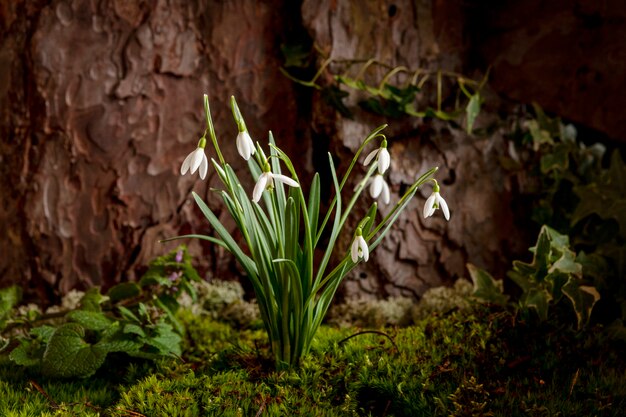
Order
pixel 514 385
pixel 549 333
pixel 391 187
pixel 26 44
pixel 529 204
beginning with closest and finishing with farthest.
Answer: pixel 514 385 → pixel 549 333 → pixel 26 44 → pixel 391 187 → pixel 529 204

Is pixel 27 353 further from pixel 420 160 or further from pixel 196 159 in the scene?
pixel 420 160

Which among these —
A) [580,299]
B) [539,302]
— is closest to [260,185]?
[539,302]

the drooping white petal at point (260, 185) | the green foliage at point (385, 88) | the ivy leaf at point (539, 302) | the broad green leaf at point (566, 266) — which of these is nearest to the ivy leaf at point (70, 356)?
the drooping white petal at point (260, 185)

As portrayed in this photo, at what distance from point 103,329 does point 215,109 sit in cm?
116

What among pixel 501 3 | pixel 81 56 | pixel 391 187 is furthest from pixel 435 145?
pixel 81 56

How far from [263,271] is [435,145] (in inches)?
52.3

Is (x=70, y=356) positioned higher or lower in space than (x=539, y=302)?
lower

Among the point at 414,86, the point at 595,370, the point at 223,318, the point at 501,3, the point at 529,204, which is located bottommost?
the point at 223,318

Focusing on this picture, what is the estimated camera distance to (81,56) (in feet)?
8.59

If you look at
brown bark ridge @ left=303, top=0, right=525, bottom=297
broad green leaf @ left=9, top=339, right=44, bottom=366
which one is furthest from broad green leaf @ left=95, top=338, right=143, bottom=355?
brown bark ridge @ left=303, top=0, right=525, bottom=297

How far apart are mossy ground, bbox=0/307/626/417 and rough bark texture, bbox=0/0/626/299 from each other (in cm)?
67

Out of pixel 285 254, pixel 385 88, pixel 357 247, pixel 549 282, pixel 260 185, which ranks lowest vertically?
pixel 549 282

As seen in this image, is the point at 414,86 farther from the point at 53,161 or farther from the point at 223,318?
the point at 53,161

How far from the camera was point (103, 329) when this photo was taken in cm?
215
